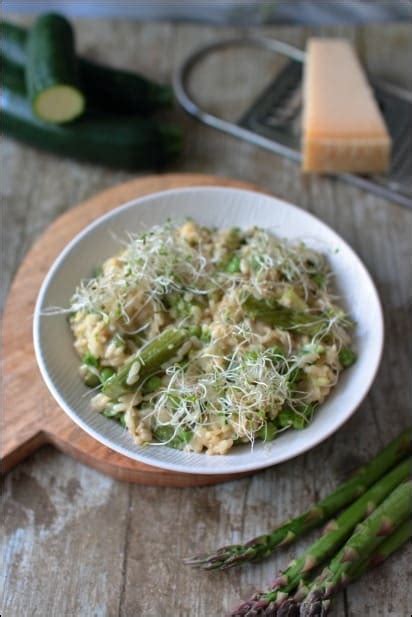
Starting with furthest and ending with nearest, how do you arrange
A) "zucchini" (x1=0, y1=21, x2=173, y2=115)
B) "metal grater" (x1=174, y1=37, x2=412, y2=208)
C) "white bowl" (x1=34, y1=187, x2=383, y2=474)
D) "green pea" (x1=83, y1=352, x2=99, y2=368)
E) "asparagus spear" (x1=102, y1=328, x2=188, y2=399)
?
1. "zucchini" (x1=0, y1=21, x2=173, y2=115)
2. "metal grater" (x1=174, y1=37, x2=412, y2=208)
3. "green pea" (x1=83, y1=352, x2=99, y2=368)
4. "asparagus spear" (x1=102, y1=328, x2=188, y2=399)
5. "white bowl" (x1=34, y1=187, x2=383, y2=474)

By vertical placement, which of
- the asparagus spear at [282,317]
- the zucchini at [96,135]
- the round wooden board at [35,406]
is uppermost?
the zucchini at [96,135]

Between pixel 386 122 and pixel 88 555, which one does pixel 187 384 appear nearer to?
pixel 88 555

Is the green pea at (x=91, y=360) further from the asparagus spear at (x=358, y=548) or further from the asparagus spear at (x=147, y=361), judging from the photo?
the asparagus spear at (x=358, y=548)

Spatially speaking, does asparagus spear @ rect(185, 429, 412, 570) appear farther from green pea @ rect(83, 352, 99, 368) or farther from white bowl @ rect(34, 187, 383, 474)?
green pea @ rect(83, 352, 99, 368)

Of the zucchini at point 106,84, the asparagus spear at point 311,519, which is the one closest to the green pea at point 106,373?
the asparagus spear at point 311,519

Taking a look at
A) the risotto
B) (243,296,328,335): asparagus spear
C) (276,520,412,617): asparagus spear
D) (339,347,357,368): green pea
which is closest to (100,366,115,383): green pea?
the risotto

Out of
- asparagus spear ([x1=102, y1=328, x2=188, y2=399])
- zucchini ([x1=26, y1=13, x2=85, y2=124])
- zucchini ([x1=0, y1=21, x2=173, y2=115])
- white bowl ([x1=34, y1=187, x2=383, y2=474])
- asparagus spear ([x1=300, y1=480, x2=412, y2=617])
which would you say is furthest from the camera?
zucchini ([x1=0, y1=21, x2=173, y2=115])

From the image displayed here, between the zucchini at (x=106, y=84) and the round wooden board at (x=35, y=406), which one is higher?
the zucchini at (x=106, y=84)
